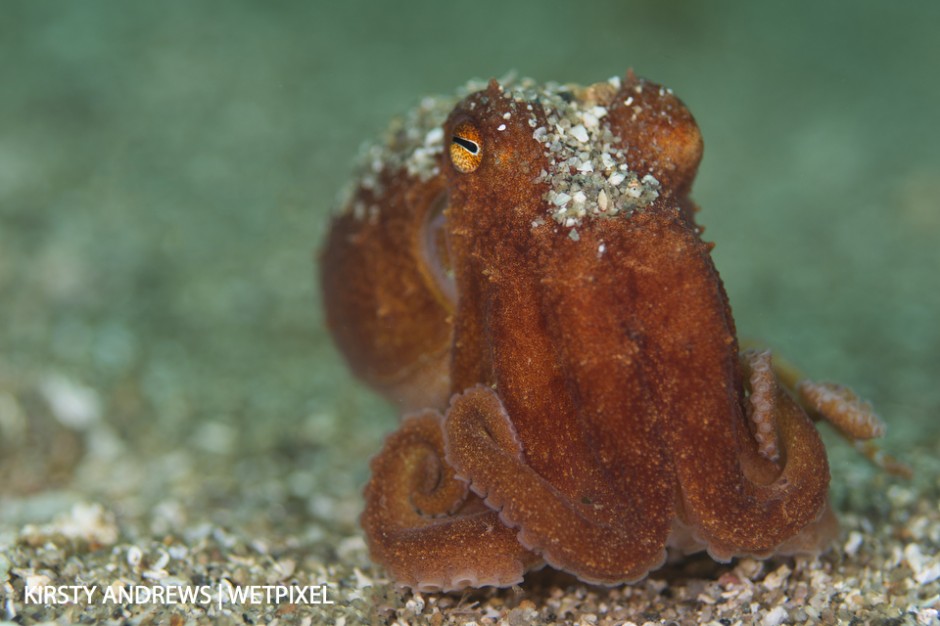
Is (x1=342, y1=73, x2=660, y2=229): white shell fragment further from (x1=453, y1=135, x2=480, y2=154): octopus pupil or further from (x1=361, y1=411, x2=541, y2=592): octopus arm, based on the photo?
(x1=361, y1=411, x2=541, y2=592): octopus arm

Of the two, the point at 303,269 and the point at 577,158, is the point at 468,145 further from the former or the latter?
the point at 303,269

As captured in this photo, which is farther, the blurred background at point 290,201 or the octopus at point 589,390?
the blurred background at point 290,201

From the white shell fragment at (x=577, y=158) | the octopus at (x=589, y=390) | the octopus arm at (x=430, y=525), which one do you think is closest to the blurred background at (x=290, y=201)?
the octopus arm at (x=430, y=525)

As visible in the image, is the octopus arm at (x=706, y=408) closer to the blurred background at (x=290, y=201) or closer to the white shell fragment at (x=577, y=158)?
the white shell fragment at (x=577, y=158)

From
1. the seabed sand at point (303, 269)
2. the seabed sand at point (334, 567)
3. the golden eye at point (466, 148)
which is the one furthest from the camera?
the seabed sand at point (303, 269)

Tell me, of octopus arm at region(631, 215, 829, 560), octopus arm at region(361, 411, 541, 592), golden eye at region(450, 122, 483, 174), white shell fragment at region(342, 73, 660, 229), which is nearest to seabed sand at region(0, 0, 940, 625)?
octopus arm at region(361, 411, 541, 592)

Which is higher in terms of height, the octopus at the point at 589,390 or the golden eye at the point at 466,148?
the golden eye at the point at 466,148
